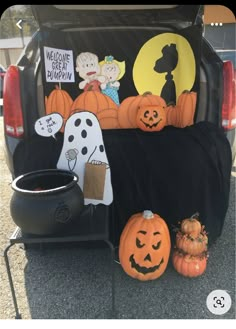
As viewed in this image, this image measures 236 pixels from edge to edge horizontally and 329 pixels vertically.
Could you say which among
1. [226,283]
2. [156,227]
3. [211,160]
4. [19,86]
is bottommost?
[226,283]

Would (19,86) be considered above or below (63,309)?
above

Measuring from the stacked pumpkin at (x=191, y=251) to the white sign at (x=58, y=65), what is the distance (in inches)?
58.3

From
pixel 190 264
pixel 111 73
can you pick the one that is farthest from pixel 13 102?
pixel 190 264

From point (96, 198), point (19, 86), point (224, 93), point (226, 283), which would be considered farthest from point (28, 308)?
point (224, 93)

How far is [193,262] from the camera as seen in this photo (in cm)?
226

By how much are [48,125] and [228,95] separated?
4.54 ft

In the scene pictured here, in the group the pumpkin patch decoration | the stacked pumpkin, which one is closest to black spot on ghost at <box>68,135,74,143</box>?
the pumpkin patch decoration

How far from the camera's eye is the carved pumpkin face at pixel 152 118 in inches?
105

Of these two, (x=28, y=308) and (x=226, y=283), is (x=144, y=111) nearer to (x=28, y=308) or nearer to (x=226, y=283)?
(x=226, y=283)

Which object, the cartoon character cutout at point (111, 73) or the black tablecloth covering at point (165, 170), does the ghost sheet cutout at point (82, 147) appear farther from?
the cartoon character cutout at point (111, 73)

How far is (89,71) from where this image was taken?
2779 mm

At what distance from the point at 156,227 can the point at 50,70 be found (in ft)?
4.74

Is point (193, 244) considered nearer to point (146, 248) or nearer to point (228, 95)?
point (146, 248)

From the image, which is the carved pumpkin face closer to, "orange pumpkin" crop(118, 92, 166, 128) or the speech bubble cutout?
"orange pumpkin" crop(118, 92, 166, 128)
